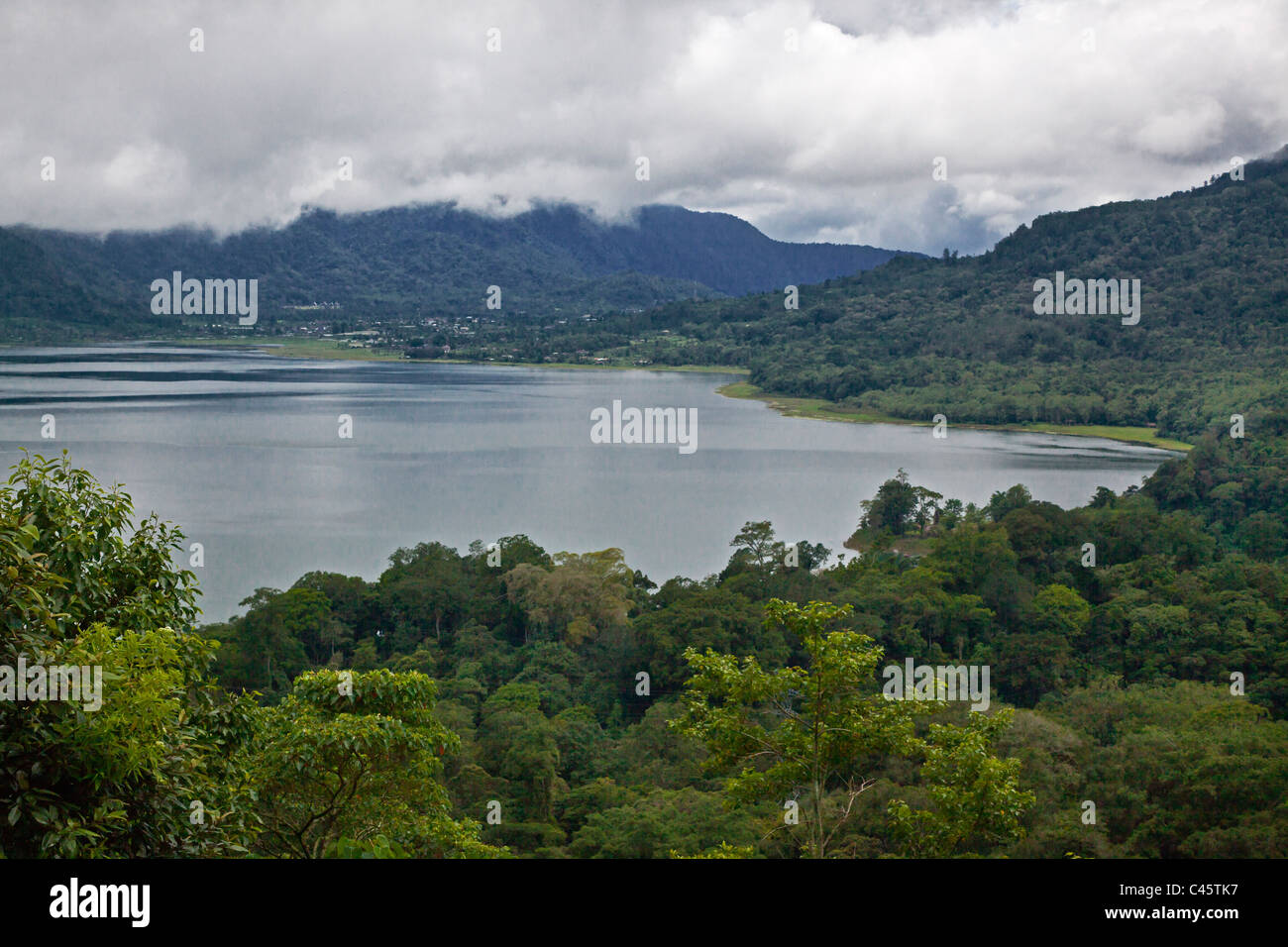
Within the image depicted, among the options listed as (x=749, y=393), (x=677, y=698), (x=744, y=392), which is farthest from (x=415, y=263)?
(x=677, y=698)

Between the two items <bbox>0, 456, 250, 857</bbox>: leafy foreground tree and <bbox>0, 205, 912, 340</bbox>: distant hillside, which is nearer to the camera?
<bbox>0, 456, 250, 857</bbox>: leafy foreground tree

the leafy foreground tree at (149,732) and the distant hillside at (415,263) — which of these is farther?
the distant hillside at (415,263)

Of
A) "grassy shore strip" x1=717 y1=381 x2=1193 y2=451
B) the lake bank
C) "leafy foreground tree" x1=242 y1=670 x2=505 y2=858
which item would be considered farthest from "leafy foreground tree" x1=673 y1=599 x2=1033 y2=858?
"grassy shore strip" x1=717 y1=381 x2=1193 y2=451
